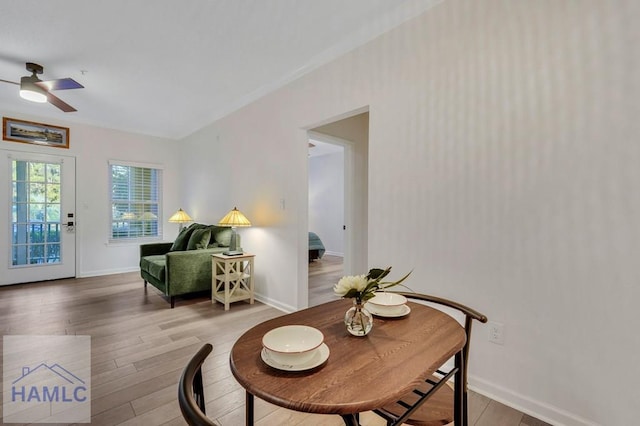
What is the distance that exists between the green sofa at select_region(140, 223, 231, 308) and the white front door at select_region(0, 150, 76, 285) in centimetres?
173

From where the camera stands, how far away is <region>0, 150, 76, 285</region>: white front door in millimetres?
4375

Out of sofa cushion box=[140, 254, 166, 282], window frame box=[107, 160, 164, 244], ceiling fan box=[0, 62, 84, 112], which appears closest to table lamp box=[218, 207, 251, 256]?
sofa cushion box=[140, 254, 166, 282]

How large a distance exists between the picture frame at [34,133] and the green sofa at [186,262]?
2382 mm

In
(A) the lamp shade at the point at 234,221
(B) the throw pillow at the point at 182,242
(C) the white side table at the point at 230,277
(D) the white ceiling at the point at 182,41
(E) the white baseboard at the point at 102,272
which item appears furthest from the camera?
(E) the white baseboard at the point at 102,272

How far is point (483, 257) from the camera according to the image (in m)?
1.86

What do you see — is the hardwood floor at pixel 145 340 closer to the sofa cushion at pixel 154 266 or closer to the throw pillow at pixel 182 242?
the sofa cushion at pixel 154 266

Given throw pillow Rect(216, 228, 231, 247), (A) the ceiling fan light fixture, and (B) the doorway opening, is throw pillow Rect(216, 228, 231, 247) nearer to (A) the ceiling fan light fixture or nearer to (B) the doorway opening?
(B) the doorway opening

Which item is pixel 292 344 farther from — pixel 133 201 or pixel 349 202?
pixel 133 201

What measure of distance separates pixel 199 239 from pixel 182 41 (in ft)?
7.61

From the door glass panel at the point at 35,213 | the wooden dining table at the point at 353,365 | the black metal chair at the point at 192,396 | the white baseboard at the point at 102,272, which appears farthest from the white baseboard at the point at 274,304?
the door glass panel at the point at 35,213

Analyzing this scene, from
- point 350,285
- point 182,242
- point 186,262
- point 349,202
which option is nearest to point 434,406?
point 350,285

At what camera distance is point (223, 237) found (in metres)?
4.17

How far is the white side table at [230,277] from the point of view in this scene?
3480mm

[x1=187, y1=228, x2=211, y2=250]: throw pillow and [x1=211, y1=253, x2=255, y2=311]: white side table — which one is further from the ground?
[x1=187, y1=228, x2=211, y2=250]: throw pillow
